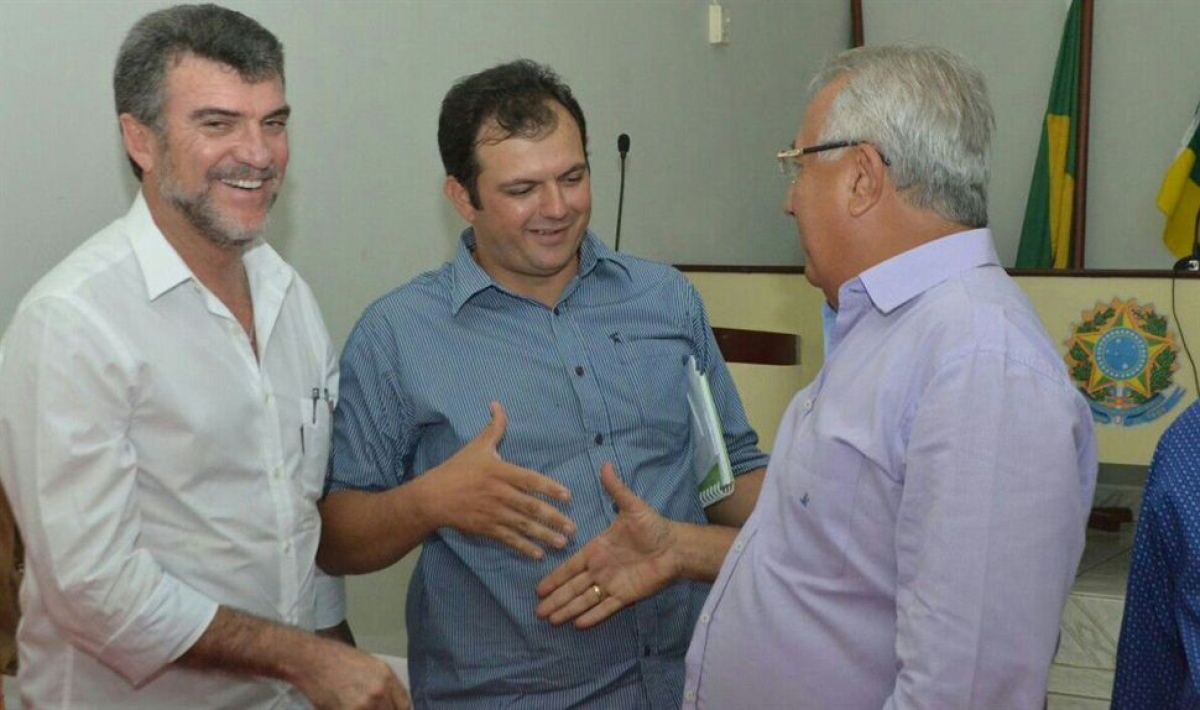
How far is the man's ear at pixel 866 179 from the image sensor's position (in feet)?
5.17

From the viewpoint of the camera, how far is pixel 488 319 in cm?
215

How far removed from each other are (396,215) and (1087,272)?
2.80 metres

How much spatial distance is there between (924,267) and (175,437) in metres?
0.97

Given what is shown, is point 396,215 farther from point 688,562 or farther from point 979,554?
point 979,554

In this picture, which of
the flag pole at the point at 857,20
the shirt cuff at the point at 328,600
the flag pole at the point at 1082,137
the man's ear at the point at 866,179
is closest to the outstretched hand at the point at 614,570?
the shirt cuff at the point at 328,600

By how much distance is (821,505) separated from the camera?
1528mm

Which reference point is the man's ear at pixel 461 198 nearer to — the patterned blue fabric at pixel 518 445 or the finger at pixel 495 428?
the patterned blue fabric at pixel 518 445

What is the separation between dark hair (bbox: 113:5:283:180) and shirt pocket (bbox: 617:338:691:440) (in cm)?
74

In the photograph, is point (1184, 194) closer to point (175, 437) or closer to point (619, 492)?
point (619, 492)

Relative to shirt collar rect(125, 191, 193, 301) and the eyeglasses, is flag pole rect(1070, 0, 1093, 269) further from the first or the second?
shirt collar rect(125, 191, 193, 301)

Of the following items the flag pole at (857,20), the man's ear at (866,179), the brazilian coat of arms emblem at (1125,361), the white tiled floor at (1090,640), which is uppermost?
the man's ear at (866,179)

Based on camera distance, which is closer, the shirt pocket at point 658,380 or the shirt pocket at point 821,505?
the shirt pocket at point 821,505

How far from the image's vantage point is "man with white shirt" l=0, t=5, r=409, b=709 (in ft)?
5.31

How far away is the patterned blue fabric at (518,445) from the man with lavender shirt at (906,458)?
0.34 meters
